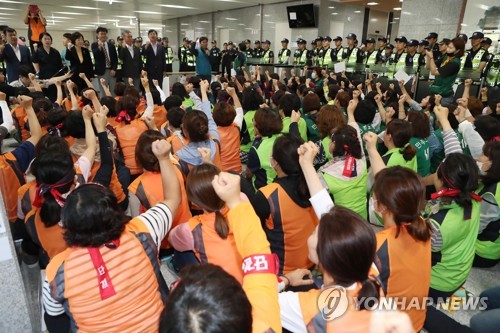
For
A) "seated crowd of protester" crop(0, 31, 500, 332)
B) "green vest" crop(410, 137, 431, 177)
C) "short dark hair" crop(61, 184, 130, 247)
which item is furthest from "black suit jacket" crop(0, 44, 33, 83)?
"green vest" crop(410, 137, 431, 177)

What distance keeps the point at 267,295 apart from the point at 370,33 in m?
15.3

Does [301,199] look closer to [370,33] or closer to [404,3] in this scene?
[404,3]

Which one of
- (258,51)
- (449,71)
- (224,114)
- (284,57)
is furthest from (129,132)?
(258,51)

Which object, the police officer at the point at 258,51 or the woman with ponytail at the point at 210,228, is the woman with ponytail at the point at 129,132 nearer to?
the woman with ponytail at the point at 210,228

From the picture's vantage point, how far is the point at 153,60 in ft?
23.8

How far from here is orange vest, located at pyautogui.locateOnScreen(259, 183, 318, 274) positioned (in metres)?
1.81

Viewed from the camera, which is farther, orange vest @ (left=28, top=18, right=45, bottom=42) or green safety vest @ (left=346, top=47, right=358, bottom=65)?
green safety vest @ (left=346, top=47, right=358, bottom=65)

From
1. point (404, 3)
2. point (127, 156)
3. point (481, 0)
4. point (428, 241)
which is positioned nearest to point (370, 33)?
point (404, 3)

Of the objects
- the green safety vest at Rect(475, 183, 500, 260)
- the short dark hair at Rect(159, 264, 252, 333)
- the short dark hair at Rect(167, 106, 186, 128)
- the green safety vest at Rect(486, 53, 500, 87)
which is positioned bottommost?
the green safety vest at Rect(475, 183, 500, 260)

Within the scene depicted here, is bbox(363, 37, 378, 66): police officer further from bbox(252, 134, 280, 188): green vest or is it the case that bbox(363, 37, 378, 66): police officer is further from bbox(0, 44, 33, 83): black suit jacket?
bbox(0, 44, 33, 83): black suit jacket

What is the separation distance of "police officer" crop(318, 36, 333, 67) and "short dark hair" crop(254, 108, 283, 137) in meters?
7.54

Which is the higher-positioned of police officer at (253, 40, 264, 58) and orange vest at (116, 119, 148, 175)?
police officer at (253, 40, 264, 58)

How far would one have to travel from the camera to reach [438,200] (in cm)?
175

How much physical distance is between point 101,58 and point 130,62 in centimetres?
58
